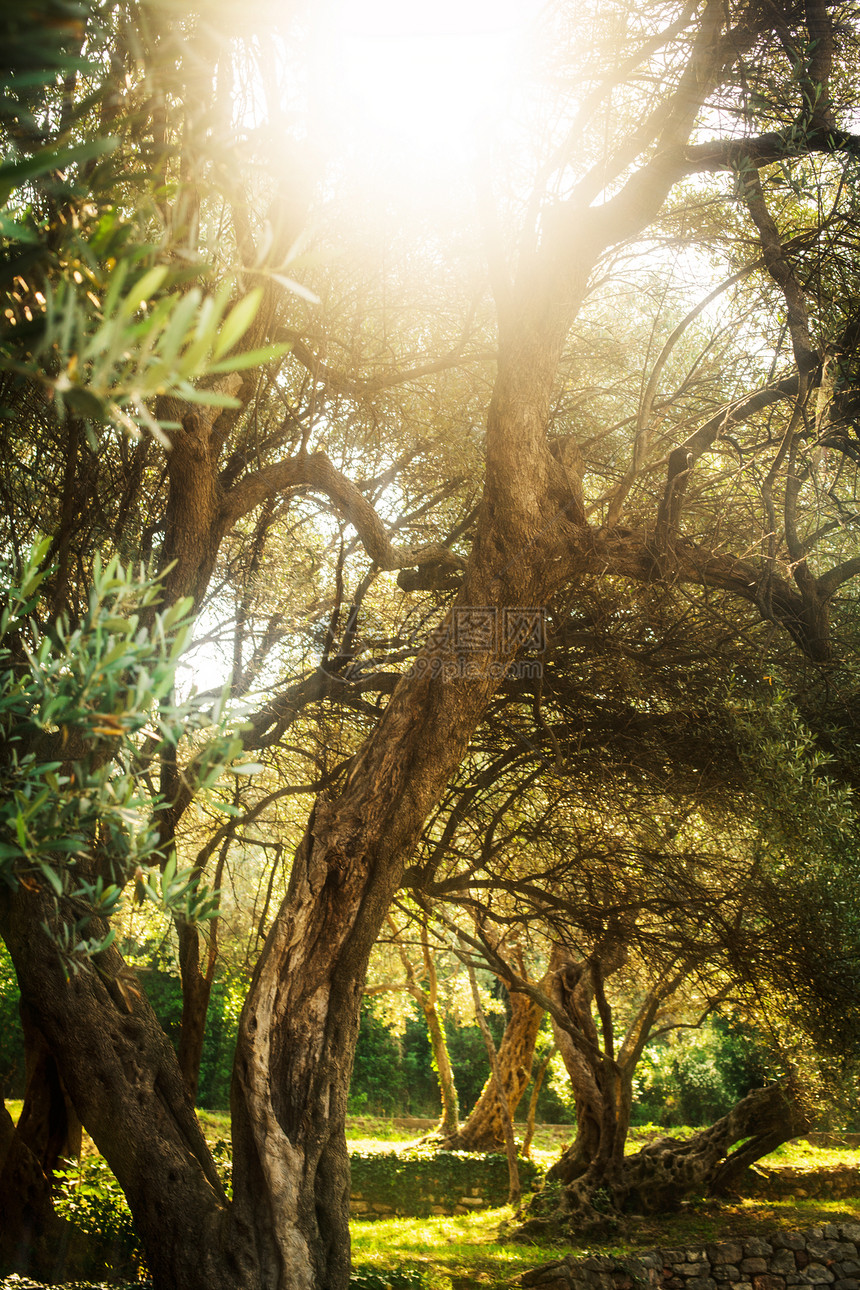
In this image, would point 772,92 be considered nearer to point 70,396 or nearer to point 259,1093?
point 70,396

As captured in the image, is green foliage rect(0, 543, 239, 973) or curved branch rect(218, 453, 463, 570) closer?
green foliage rect(0, 543, 239, 973)

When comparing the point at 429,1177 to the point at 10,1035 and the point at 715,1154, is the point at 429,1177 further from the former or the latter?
the point at 10,1035

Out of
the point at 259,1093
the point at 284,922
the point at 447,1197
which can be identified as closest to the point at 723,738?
the point at 284,922

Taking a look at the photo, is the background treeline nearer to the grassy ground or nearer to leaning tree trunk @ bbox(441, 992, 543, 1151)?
leaning tree trunk @ bbox(441, 992, 543, 1151)

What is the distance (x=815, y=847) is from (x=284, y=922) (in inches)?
105

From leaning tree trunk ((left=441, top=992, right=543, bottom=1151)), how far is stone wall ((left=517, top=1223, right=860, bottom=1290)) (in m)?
4.41

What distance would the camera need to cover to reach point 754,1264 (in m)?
7.49

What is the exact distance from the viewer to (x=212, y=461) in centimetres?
445

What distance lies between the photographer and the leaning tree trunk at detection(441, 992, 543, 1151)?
1236 cm

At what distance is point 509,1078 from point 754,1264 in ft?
17.7

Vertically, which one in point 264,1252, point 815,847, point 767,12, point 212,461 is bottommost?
point 264,1252

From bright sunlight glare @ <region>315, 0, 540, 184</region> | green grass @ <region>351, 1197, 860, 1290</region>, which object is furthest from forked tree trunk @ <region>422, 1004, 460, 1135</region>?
bright sunlight glare @ <region>315, 0, 540, 184</region>

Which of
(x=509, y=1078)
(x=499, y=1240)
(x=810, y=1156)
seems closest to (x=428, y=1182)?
(x=509, y=1078)

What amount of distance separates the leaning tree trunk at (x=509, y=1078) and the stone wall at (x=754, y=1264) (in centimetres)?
441
